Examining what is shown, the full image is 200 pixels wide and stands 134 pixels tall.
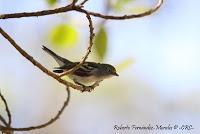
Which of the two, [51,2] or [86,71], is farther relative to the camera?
[86,71]

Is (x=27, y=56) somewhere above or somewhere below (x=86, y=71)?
below

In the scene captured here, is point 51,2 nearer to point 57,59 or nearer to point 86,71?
point 57,59

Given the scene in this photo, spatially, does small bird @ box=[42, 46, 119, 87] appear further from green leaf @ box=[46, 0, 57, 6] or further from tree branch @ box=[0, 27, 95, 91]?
green leaf @ box=[46, 0, 57, 6]

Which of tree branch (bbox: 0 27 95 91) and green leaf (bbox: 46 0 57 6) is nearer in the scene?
green leaf (bbox: 46 0 57 6)

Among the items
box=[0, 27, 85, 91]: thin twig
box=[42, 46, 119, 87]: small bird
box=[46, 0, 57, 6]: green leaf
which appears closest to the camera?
box=[46, 0, 57, 6]: green leaf

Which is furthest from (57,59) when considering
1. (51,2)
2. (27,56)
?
(51,2)

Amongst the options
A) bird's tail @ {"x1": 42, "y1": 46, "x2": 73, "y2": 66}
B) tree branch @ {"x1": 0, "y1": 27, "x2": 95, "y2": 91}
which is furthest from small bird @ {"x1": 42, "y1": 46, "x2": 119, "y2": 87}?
tree branch @ {"x1": 0, "y1": 27, "x2": 95, "y2": 91}

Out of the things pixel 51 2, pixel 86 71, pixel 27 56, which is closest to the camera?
pixel 51 2

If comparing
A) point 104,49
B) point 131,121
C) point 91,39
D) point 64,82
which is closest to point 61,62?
point 131,121

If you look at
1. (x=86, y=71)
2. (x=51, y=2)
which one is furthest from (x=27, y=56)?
(x=86, y=71)

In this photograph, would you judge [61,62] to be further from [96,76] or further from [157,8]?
[157,8]

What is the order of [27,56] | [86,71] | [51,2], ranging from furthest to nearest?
[86,71] < [27,56] < [51,2]

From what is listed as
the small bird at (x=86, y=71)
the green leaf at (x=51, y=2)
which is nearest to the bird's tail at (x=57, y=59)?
Answer: the small bird at (x=86, y=71)
